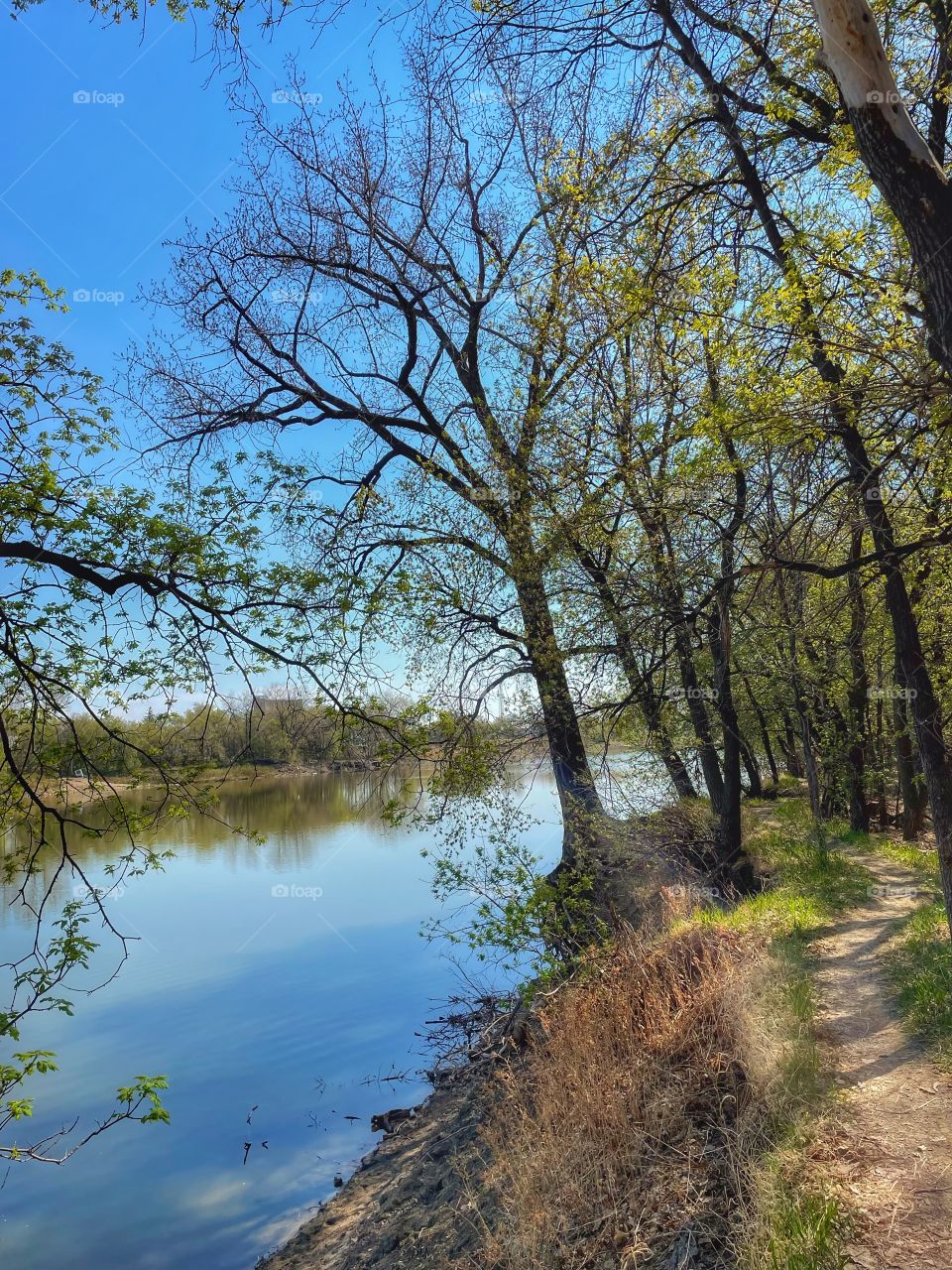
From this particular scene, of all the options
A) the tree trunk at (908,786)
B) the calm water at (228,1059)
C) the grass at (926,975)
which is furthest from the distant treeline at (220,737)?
the tree trunk at (908,786)

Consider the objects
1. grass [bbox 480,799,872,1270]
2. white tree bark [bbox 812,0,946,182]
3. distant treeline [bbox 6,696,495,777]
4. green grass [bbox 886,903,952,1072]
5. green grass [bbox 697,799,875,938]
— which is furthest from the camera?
green grass [bbox 697,799,875,938]

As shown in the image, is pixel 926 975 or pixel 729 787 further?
pixel 729 787

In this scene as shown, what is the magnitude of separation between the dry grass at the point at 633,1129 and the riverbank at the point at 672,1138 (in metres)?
0.01

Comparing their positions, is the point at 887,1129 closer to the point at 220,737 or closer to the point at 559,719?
the point at 220,737

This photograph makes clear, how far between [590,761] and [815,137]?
9.31m

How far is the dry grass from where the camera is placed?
13.8 feet

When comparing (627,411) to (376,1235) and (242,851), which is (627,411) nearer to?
(376,1235)

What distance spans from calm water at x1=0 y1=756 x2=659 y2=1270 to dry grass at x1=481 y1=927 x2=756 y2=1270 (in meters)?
3.58

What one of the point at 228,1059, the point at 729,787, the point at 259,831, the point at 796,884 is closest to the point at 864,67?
the point at 796,884

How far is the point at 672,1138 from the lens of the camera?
471 cm

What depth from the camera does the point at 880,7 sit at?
505cm

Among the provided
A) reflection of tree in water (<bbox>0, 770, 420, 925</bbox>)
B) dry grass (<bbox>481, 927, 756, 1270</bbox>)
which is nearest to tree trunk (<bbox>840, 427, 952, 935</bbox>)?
dry grass (<bbox>481, 927, 756, 1270</bbox>)

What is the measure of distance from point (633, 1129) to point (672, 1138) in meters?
0.26

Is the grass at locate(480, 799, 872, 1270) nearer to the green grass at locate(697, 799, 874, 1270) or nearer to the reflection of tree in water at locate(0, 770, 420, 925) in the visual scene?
the green grass at locate(697, 799, 874, 1270)
